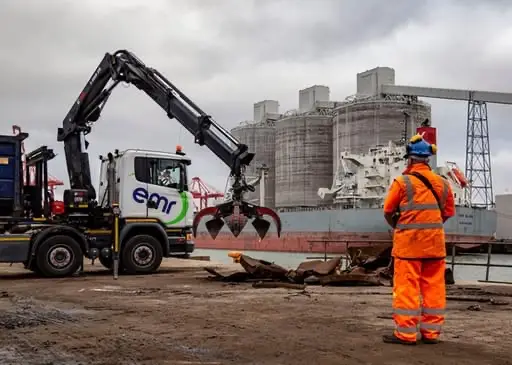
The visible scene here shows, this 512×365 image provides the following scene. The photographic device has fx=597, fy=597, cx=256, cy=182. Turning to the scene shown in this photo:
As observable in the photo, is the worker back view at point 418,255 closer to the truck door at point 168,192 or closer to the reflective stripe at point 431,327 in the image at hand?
the reflective stripe at point 431,327

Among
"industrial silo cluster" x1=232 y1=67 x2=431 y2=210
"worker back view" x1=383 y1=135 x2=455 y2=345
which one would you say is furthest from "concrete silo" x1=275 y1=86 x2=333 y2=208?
"worker back view" x1=383 y1=135 x2=455 y2=345

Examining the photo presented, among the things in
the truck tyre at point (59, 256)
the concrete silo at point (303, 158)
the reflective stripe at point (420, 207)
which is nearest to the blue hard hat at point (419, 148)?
the reflective stripe at point (420, 207)

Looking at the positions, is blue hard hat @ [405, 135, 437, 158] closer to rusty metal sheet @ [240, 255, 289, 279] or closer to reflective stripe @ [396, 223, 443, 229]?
reflective stripe @ [396, 223, 443, 229]

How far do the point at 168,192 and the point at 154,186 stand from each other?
1.18 feet

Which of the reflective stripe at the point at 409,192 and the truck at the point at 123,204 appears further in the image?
the truck at the point at 123,204

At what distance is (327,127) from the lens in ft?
212

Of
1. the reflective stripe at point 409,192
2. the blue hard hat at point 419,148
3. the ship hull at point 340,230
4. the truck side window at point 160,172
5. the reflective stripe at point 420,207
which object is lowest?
the ship hull at point 340,230

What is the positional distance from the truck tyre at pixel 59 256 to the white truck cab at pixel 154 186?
4.56 feet

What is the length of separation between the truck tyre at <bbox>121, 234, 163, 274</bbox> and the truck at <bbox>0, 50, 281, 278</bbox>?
2 cm

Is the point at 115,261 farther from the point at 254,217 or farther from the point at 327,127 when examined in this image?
the point at 327,127

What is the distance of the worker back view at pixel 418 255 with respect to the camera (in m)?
5.04

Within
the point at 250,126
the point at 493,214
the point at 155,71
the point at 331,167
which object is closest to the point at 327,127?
the point at 331,167

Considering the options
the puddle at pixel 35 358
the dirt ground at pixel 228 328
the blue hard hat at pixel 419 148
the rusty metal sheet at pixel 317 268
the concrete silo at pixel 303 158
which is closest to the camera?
the puddle at pixel 35 358

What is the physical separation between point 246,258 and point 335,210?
3750cm
